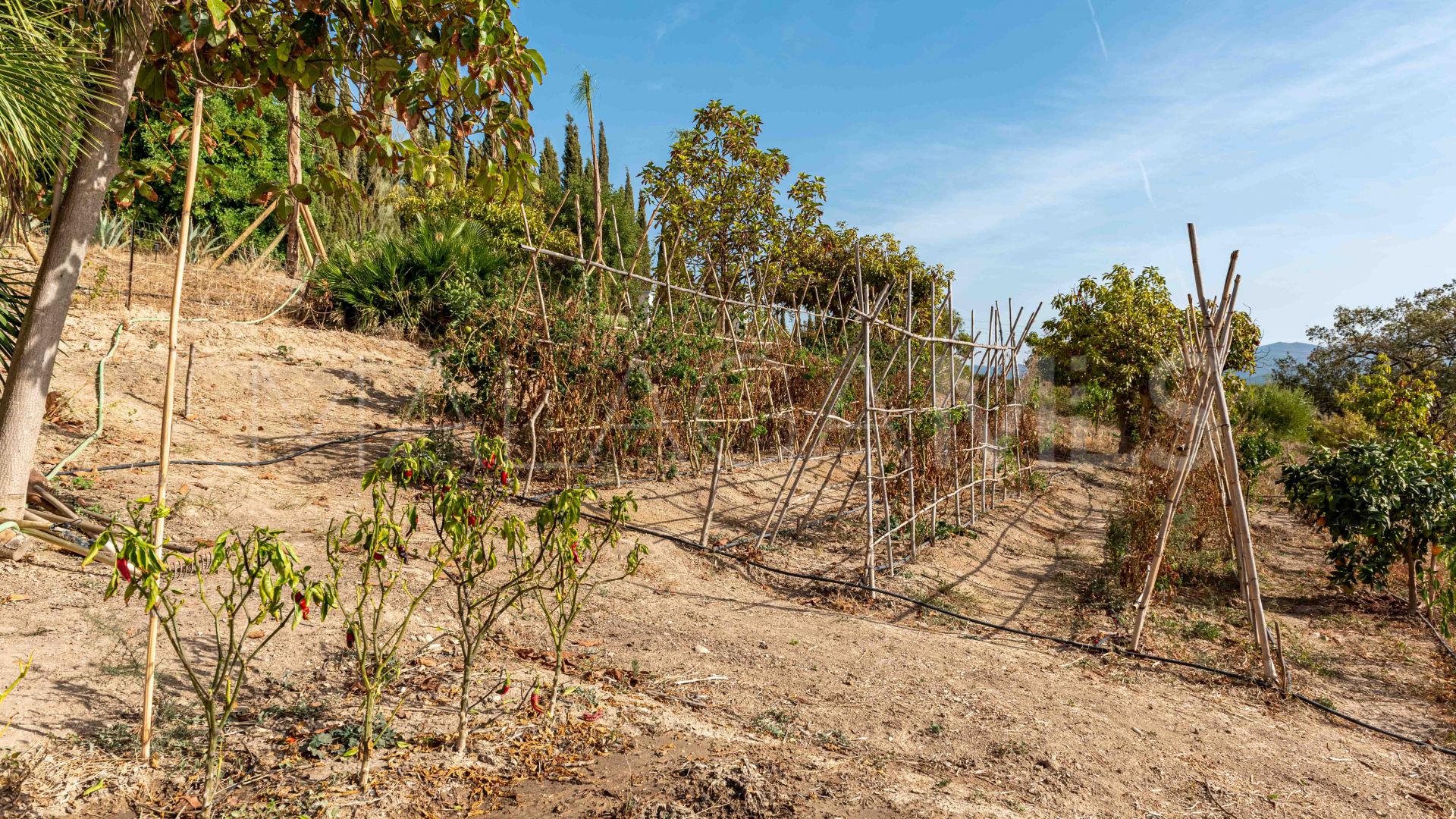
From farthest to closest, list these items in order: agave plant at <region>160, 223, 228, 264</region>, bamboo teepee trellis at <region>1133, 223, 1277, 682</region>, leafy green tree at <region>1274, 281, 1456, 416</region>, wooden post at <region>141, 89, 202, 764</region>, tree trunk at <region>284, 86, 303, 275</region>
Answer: leafy green tree at <region>1274, 281, 1456, 416</region> < agave plant at <region>160, 223, 228, 264</region> < bamboo teepee trellis at <region>1133, 223, 1277, 682</region> < tree trunk at <region>284, 86, 303, 275</region> < wooden post at <region>141, 89, 202, 764</region>

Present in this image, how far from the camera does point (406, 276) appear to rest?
30.8ft

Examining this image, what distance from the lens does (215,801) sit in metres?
2.06

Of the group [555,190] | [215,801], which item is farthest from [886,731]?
[555,190]

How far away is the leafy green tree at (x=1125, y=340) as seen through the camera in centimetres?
1239

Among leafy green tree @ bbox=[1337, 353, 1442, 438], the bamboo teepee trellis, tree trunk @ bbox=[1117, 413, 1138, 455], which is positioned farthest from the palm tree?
tree trunk @ bbox=[1117, 413, 1138, 455]

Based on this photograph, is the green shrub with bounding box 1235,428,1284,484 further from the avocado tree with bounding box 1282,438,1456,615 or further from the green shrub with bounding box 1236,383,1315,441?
the green shrub with bounding box 1236,383,1315,441

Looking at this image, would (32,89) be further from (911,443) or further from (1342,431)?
(1342,431)

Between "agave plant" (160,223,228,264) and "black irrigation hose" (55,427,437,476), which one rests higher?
"agave plant" (160,223,228,264)

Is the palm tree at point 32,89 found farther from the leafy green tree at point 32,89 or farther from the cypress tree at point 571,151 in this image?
the cypress tree at point 571,151

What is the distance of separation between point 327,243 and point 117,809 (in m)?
10.8

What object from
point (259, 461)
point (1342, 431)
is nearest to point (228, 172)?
point (259, 461)

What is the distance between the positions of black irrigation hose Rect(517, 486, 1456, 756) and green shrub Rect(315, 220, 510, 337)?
14.0 ft

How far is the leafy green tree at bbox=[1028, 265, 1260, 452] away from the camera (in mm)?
12391

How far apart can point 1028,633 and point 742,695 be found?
A: 1863 mm
